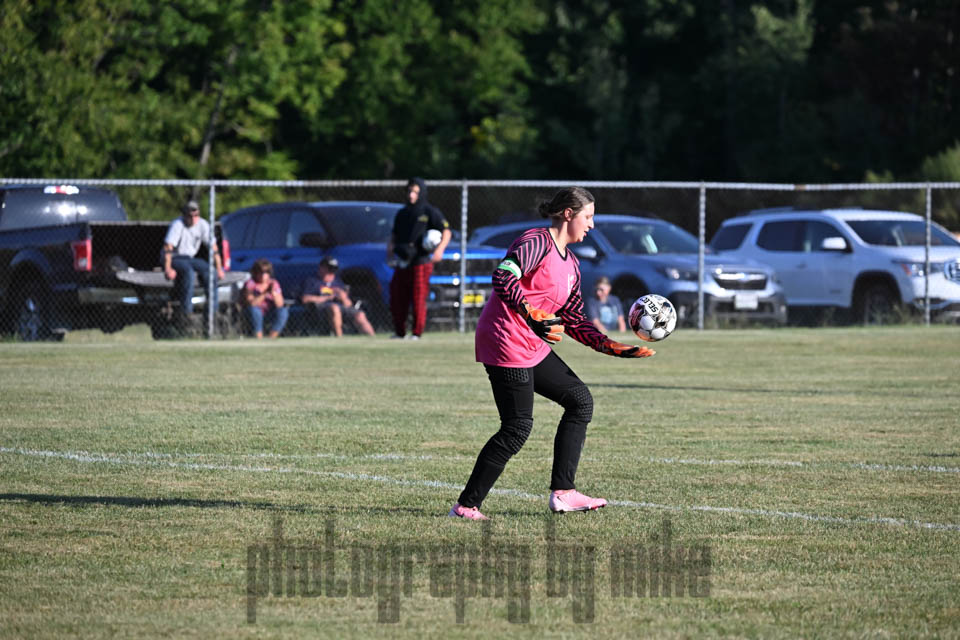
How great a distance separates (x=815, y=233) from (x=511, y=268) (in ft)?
58.7

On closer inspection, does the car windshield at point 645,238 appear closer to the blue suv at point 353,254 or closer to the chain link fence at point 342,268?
the chain link fence at point 342,268

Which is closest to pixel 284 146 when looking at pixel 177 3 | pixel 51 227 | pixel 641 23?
pixel 177 3

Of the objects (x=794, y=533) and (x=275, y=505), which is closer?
(x=794, y=533)

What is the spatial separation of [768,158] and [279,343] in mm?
28689

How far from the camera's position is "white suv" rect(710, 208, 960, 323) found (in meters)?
23.8

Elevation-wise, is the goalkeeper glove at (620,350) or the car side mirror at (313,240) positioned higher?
the car side mirror at (313,240)

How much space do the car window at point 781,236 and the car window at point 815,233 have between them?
0.12 meters

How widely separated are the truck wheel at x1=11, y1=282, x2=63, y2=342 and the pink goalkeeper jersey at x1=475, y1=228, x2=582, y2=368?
1382 centimetres

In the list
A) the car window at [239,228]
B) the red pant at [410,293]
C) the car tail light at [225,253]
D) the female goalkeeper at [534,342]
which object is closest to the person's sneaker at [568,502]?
the female goalkeeper at [534,342]

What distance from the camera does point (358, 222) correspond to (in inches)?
869

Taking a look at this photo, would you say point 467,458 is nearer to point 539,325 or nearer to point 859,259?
point 539,325

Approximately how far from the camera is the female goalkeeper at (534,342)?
24.8ft

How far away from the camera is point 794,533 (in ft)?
24.1

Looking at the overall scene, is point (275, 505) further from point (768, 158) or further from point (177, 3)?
point (768, 158)
